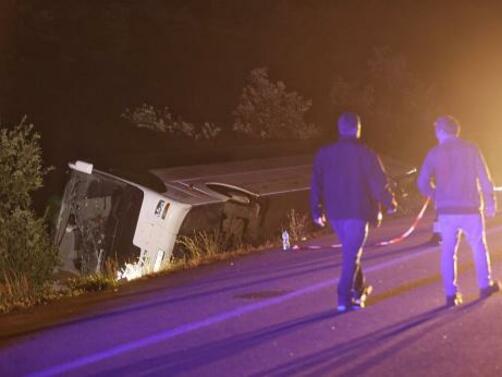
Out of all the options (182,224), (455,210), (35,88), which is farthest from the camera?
(35,88)

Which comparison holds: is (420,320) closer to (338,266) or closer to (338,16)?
(338,266)

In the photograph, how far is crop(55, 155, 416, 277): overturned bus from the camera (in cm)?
1179

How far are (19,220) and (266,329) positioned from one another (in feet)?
15.5

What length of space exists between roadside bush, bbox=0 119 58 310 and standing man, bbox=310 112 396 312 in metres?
4.39

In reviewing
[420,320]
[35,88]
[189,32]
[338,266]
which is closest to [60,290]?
[338,266]

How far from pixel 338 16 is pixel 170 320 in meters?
27.3

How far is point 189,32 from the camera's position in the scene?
100 ft

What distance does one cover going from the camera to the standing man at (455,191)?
7.48 meters

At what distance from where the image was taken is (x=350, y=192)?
24.4 ft

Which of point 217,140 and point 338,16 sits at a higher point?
point 338,16

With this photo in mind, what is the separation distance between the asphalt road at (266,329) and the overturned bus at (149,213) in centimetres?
166

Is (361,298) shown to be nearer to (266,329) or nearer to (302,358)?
(266,329)

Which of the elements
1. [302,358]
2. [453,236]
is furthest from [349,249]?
[302,358]

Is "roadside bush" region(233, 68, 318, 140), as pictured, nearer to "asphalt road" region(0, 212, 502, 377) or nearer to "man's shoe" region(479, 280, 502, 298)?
"asphalt road" region(0, 212, 502, 377)
